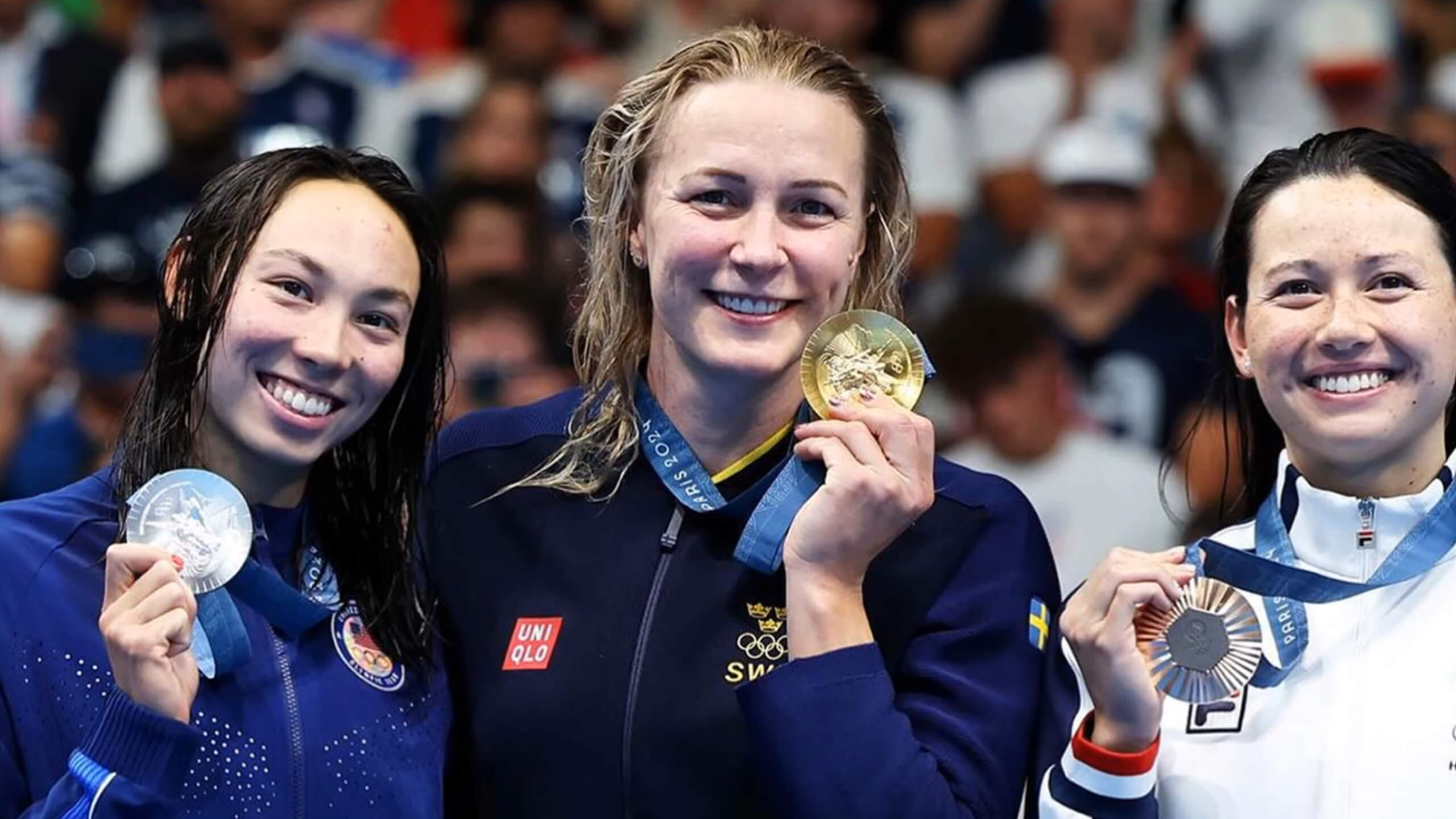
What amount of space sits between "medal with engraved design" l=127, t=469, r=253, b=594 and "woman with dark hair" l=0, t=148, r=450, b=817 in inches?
1.6

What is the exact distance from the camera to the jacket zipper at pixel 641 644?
3.44 m

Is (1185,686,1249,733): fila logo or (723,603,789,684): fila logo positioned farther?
(723,603,789,684): fila logo

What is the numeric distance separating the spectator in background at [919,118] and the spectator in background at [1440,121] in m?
1.49

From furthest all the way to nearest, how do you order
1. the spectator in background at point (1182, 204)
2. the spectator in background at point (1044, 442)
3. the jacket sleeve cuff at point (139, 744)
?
the spectator in background at point (1182, 204), the spectator in background at point (1044, 442), the jacket sleeve cuff at point (139, 744)

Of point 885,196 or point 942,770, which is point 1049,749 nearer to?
point 942,770

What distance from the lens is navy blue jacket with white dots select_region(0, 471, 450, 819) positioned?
3.15 meters

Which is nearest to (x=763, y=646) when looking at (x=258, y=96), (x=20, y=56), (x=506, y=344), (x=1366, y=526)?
(x=1366, y=526)

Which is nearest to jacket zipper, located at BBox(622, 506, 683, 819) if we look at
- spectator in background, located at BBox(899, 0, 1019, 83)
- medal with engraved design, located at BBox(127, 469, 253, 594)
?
medal with engraved design, located at BBox(127, 469, 253, 594)

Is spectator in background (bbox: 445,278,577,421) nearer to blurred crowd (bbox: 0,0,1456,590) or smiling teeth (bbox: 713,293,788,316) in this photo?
blurred crowd (bbox: 0,0,1456,590)

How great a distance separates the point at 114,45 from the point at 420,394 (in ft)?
16.7

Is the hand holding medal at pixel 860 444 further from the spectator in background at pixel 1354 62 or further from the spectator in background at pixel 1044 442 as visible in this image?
the spectator in background at pixel 1354 62

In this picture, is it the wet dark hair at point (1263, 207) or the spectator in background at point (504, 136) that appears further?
the spectator in background at point (504, 136)

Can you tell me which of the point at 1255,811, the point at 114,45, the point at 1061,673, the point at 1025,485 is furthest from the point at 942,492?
the point at 114,45

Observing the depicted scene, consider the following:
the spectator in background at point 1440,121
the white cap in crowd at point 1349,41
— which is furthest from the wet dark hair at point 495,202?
the spectator in background at point 1440,121
